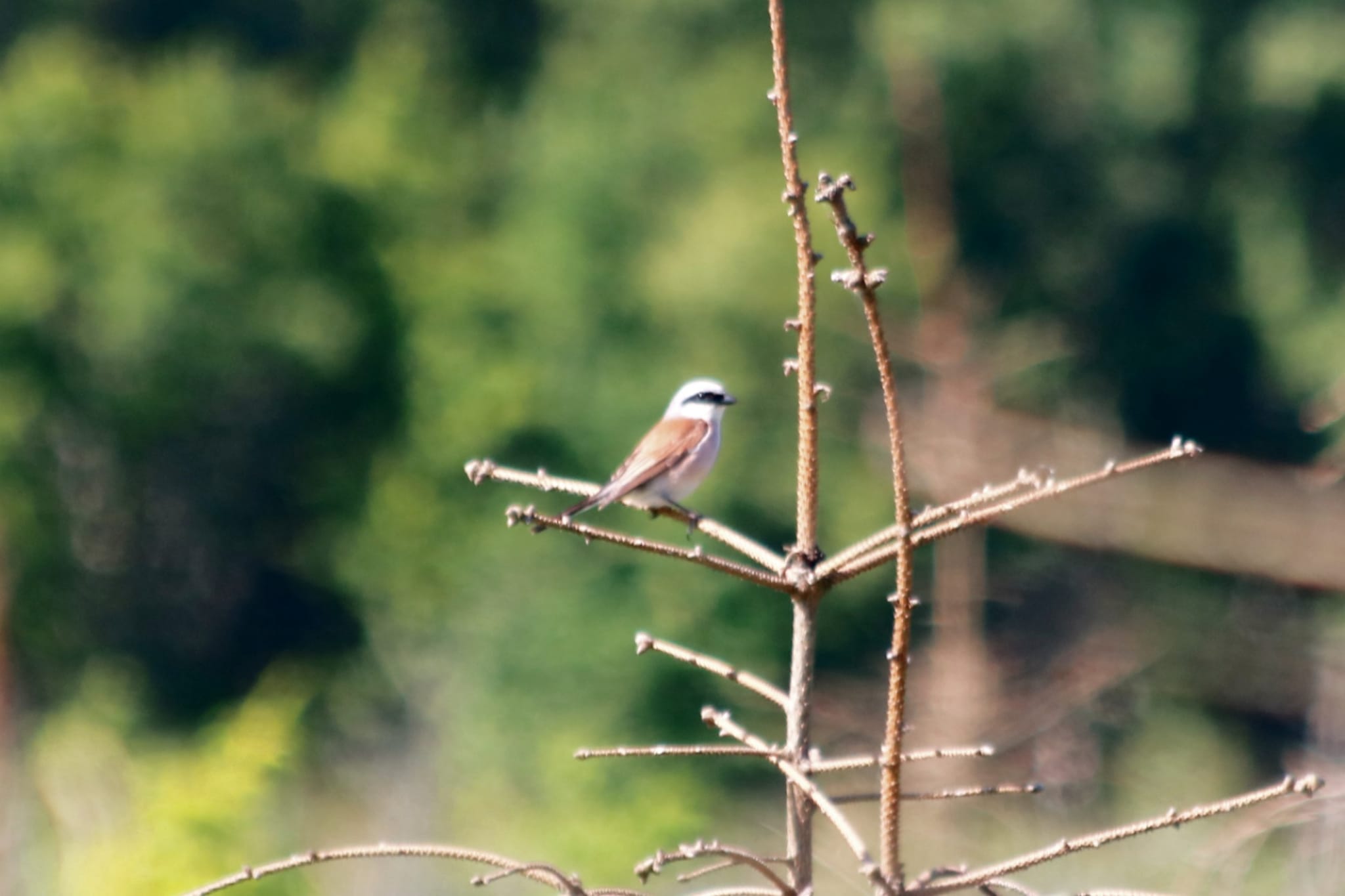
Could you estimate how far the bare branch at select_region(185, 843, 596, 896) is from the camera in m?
1.50

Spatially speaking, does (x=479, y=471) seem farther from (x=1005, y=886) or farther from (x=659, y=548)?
(x=1005, y=886)

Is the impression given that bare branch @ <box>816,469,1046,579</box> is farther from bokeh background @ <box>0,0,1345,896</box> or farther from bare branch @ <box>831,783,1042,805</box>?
bokeh background @ <box>0,0,1345,896</box>

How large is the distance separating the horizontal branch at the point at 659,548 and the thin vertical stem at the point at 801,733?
0.12ft

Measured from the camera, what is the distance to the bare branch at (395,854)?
4.91 feet

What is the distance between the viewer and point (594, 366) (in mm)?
21531

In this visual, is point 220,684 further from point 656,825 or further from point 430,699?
point 656,825

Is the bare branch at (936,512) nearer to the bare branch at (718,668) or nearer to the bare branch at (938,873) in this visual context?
the bare branch at (718,668)

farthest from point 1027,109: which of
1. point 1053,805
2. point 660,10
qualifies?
point 1053,805

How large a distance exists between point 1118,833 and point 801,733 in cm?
30

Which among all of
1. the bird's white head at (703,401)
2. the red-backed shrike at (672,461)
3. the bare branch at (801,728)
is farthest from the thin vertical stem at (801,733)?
the bird's white head at (703,401)

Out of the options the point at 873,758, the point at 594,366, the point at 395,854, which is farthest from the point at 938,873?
the point at 594,366

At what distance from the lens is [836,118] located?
904 inches

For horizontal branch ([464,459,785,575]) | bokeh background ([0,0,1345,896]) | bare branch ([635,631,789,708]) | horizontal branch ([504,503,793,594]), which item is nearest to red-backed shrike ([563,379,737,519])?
horizontal branch ([464,459,785,575])

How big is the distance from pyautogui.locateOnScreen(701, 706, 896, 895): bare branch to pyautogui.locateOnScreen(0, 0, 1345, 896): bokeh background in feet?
45.8
